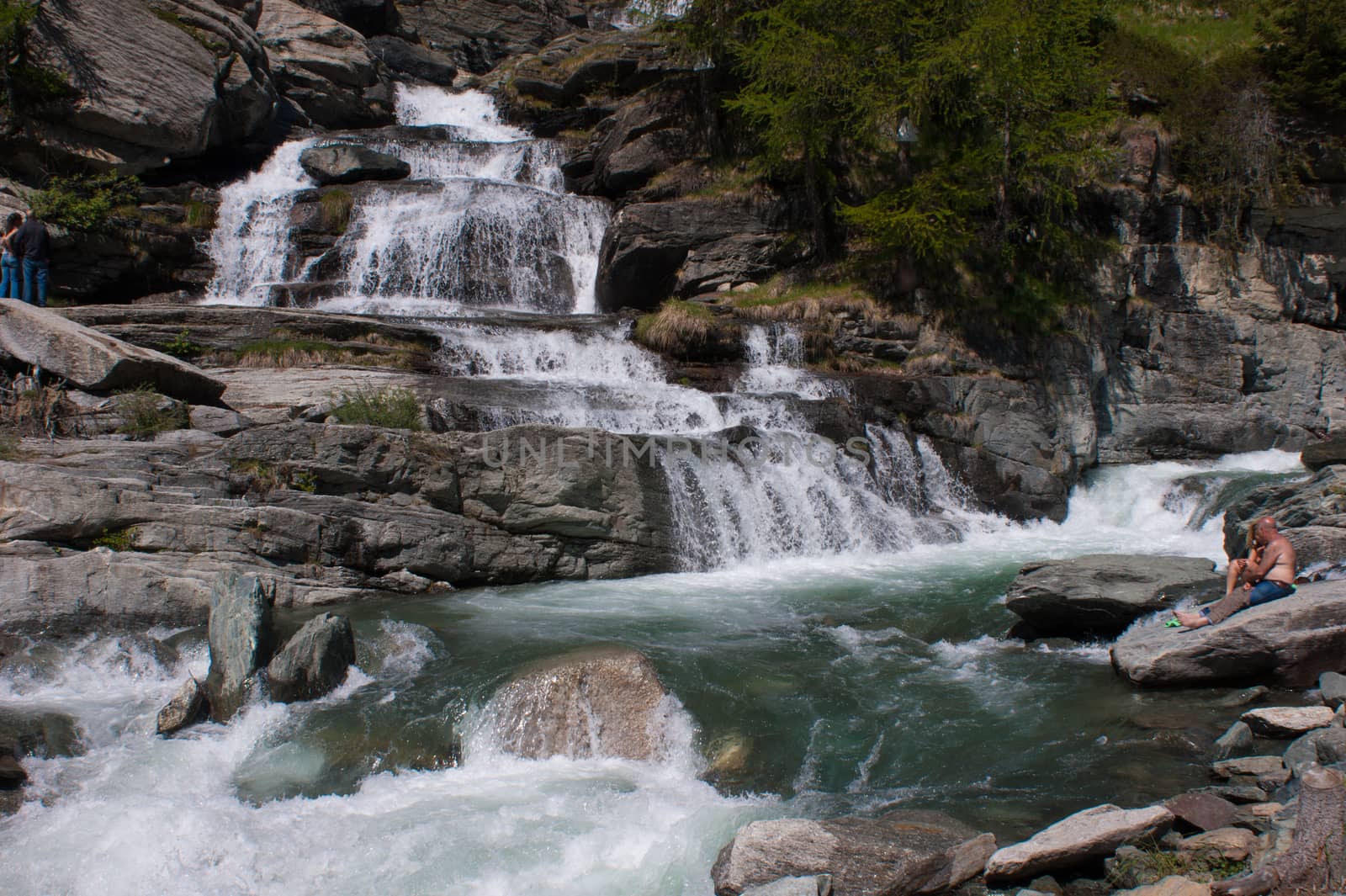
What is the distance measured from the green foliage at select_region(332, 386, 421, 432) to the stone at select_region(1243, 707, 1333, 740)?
8727 millimetres

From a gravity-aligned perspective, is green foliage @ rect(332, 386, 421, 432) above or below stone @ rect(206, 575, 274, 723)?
above

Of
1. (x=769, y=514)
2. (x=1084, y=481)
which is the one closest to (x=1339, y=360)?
(x=1084, y=481)

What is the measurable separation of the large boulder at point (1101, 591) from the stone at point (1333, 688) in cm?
193

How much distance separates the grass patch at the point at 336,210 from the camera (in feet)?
61.9

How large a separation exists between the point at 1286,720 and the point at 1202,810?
1.43m

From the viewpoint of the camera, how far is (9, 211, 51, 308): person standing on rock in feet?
42.6

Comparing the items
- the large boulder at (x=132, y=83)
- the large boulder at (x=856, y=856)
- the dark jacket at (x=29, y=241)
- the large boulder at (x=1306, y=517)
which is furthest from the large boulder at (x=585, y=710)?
the large boulder at (x=132, y=83)

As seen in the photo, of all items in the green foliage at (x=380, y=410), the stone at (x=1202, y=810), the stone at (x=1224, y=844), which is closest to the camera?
the stone at (x=1224, y=844)

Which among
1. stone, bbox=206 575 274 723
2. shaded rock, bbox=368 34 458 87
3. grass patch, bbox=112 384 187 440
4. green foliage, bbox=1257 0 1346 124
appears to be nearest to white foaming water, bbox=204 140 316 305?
grass patch, bbox=112 384 187 440

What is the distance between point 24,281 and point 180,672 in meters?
8.79

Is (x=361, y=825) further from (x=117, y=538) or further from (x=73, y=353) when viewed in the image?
(x=73, y=353)

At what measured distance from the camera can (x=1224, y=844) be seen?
4.30 meters

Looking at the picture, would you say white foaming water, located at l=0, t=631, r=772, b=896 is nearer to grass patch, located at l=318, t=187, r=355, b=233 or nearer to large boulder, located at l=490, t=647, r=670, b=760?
large boulder, located at l=490, t=647, r=670, b=760

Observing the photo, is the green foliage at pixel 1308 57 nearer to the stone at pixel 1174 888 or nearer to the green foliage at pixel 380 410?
the green foliage at pixel 380 410
